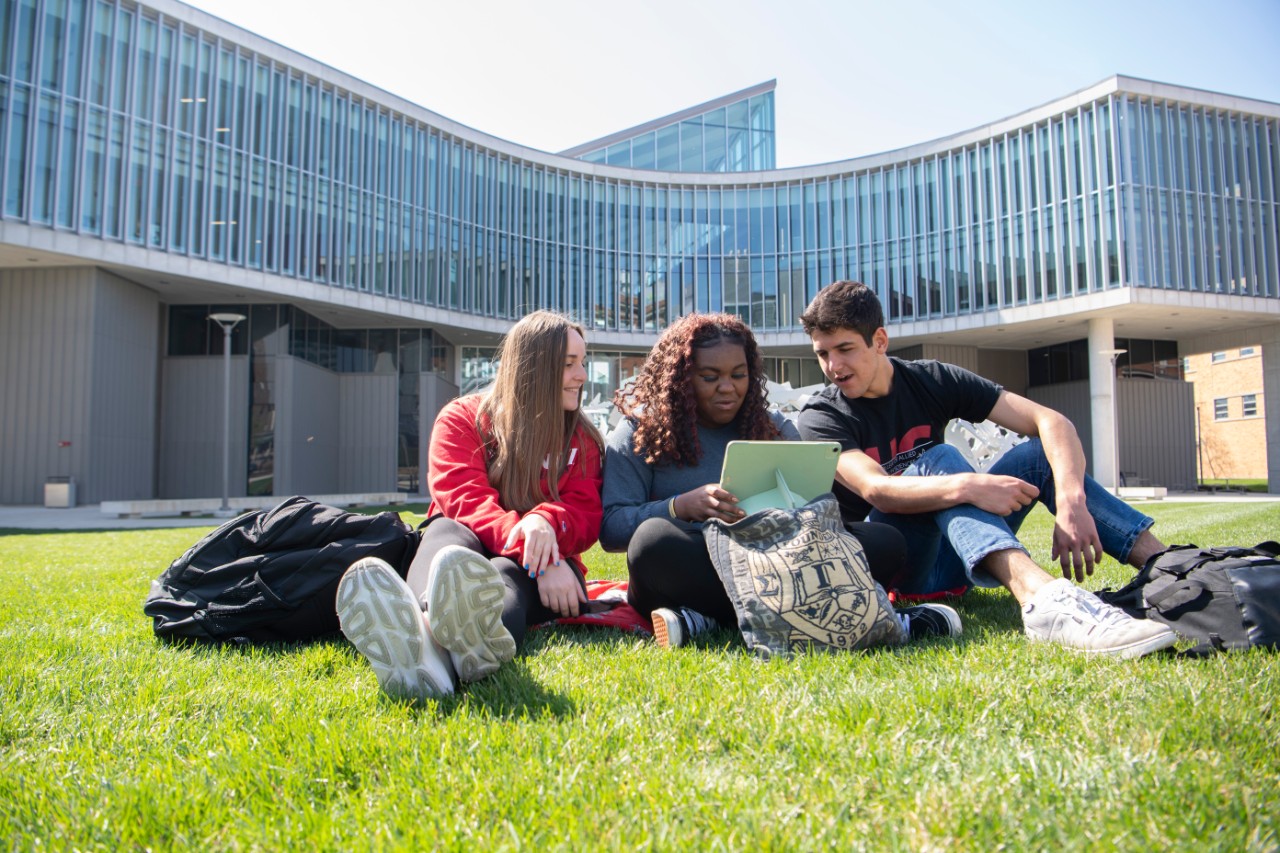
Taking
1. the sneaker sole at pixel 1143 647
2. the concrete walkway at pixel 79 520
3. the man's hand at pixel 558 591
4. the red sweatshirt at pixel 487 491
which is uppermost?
the red sweatshirt at pixel 487 491

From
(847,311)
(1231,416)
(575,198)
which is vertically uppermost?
(575,198)

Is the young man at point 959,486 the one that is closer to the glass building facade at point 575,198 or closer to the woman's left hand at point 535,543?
the woman's left hand at point 535,543

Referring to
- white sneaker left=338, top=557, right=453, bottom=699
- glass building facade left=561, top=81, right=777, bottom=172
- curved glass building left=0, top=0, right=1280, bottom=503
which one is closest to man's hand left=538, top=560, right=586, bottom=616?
white sneaker left=338, top=557, right=453, bottom=699

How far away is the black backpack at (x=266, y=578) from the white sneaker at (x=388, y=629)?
85 cm

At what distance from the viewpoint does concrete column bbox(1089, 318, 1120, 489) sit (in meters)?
27.0

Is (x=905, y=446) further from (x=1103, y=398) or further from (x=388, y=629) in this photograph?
(x=1103, y=398)

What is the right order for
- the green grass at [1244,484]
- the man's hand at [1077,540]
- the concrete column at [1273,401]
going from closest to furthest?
the man's hand at [1077,540]
the concrete column at [1273,401]
the green grass at [1244,484]

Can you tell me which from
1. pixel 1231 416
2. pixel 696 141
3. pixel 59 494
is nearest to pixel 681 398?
pixel 59 494

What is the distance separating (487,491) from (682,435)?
84cm

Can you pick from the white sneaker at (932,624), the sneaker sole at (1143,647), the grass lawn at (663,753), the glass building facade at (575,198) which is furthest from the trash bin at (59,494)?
the sneaker sole at (1143,647)

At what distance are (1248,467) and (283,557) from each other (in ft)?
170

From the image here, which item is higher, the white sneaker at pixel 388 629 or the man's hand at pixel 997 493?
the man's hand at pixel 997 493

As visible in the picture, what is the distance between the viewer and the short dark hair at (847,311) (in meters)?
3.37

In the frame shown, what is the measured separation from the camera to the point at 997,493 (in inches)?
106
